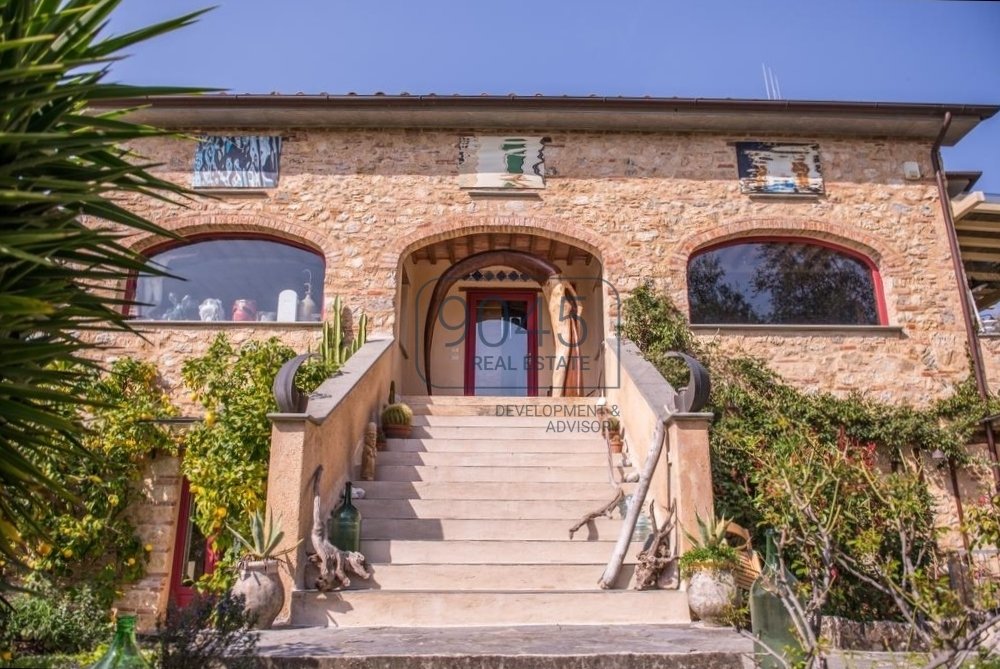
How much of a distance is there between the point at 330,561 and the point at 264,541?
0.45 m

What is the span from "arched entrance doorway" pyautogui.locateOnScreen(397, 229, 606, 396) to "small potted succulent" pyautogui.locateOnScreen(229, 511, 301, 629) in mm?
5303

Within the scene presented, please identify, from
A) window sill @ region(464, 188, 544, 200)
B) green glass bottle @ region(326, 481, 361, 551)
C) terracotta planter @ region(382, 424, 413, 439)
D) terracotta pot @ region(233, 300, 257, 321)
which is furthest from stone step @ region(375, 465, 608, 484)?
window sill @ region(464, 188, 544, 200)

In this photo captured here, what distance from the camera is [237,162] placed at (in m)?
8.88

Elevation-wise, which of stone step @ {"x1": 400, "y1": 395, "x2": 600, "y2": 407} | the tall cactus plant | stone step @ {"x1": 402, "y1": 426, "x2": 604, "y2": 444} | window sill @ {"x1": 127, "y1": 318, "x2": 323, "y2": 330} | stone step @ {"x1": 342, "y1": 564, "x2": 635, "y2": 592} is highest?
window sill @ {"x1": 127, "y1": 318, "x2": 323, "y2": 330}

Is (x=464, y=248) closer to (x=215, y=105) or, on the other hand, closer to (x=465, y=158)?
(x=465, y=158)

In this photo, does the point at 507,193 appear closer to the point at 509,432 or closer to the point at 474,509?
the point at 509,432

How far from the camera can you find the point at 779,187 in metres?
8.88

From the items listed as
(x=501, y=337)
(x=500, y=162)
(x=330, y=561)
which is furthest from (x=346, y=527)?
(x=501, y=337)

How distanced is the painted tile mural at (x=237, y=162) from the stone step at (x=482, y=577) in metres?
5.83

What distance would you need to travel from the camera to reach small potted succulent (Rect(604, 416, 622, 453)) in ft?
22.1

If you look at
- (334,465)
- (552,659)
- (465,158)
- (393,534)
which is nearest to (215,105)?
(465,158)

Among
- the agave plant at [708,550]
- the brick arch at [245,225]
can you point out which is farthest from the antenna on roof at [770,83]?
the agave plant at [708,550]

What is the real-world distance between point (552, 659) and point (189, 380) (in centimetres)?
531

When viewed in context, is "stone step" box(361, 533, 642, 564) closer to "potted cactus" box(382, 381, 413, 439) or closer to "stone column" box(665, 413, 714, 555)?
"stone column" box(665, 413, 714, 555)
